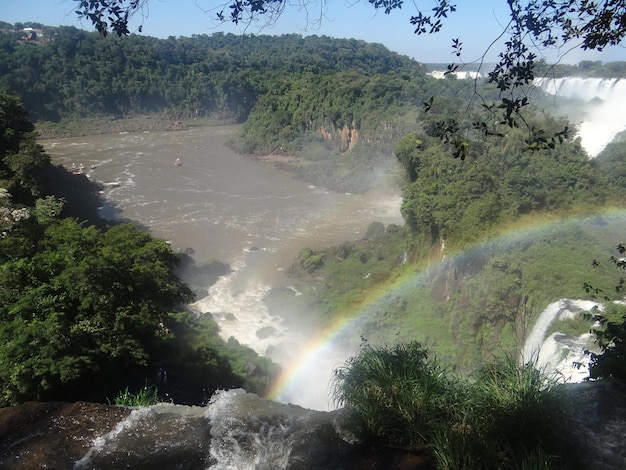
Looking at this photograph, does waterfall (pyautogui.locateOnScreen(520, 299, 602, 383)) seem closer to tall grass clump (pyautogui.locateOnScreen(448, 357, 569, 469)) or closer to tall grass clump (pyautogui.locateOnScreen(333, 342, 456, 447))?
tall grass clump (pyautogui.locateOnScreen(448, 357, 569, 469))

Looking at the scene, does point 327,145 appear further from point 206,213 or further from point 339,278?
point 339,278

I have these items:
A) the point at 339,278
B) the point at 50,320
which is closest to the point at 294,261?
the point at 339,278

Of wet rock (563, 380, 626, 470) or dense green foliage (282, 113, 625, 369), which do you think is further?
dense green foliage (282, 113, 625, 369)

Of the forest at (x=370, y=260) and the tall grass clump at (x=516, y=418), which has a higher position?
the tall grass clump at (x=516, y=418)

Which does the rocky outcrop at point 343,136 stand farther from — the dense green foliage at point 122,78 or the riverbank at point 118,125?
the riverbank at point 118,125

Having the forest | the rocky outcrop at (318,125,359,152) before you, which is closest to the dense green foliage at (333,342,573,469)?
the forest

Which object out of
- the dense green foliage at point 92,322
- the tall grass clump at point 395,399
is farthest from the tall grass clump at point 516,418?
the dense green foliage at point 92,322
